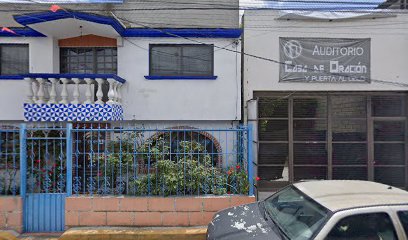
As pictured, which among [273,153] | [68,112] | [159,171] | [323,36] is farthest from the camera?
[273,153]

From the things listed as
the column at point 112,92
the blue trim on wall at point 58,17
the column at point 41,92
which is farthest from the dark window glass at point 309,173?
the column at point 41,92

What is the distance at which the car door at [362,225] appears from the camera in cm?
302

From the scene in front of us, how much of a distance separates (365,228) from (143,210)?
347 centimetres

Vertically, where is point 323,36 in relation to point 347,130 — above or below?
above

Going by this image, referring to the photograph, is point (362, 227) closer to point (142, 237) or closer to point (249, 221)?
point (249, 221)

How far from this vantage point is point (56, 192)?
552 cm

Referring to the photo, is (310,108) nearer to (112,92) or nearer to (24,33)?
(112,92)

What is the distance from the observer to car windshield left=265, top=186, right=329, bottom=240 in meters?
3.15

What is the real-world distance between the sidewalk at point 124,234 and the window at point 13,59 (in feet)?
16.9

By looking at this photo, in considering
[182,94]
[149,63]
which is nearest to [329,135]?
[182,94]

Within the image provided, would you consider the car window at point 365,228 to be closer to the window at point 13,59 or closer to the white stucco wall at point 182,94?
the white stucco wall at point 182,94

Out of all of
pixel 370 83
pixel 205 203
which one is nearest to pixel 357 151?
pixel 370 83

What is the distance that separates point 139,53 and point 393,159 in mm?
8137

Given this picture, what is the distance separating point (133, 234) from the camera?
16.1 ft
